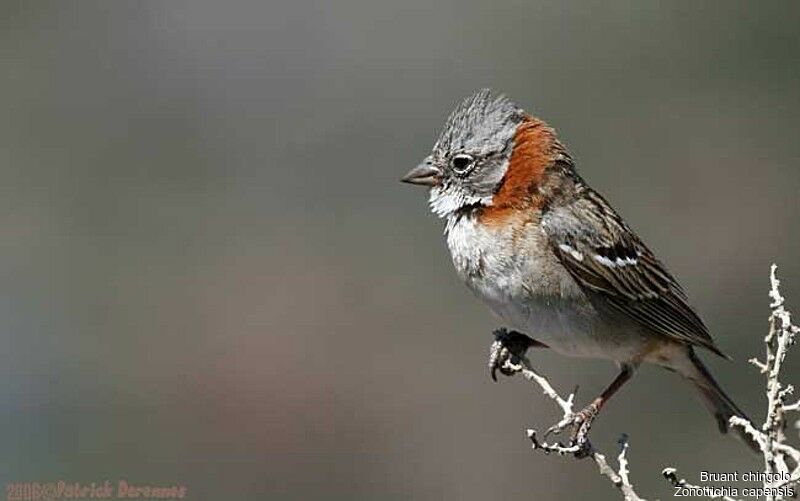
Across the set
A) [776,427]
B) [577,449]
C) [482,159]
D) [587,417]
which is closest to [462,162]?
[482,159]

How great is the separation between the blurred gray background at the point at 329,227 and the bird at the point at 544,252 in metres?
2.20

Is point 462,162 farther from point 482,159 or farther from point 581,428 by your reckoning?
point 581,428

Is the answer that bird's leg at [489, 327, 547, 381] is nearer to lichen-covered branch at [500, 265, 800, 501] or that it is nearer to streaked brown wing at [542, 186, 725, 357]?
streaked brown wing at [542, 186, 725, 357]

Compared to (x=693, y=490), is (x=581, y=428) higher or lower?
lower

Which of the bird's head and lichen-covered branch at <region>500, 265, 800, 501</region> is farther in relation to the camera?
the bird's head

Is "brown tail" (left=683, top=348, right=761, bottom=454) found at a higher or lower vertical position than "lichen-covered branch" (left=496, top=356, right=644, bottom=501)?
lower

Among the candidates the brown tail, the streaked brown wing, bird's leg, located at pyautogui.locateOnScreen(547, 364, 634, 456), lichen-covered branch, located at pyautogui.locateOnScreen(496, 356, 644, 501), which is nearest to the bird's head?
the streaked brown wing

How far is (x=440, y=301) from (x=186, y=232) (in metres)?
2.37

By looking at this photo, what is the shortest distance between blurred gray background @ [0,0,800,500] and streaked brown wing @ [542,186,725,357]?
2161 mm

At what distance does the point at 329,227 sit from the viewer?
1154 cm

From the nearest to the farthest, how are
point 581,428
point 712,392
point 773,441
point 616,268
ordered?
point 773,441
point 581,428
point 616,268
point 712,392

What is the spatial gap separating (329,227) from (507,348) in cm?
602

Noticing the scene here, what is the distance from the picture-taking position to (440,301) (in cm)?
1030

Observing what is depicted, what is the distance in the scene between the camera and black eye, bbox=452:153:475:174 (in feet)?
17.9
